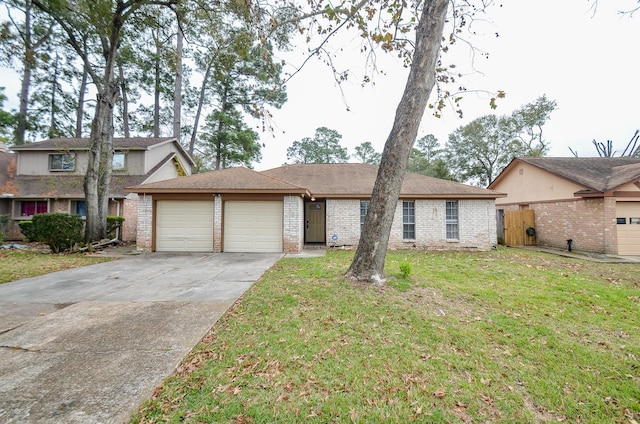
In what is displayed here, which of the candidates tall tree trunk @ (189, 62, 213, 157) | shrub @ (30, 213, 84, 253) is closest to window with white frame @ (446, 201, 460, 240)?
shrub @ (30, 213, 84, 253)

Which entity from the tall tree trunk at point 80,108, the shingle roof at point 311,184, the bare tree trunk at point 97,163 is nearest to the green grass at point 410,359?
the shingle roof at point 311,184

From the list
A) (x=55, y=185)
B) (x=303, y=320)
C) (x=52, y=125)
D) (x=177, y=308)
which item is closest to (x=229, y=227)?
(x=177, y=308)

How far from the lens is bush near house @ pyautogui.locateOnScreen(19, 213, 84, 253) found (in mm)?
10227

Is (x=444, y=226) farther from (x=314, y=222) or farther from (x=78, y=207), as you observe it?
(x=78, y=207)

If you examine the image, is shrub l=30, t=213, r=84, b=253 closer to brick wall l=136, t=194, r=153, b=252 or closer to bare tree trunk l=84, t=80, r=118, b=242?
bare tree trunk l=84, t=80, r=118, b=242

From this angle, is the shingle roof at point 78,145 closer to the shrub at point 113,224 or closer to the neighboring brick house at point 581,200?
the shrub at point 113,224

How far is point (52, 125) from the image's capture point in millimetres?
20641

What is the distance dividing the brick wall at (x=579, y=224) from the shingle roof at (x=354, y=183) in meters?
3.49

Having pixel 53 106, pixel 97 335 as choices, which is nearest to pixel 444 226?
pixel 97 335

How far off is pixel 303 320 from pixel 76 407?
2.45m

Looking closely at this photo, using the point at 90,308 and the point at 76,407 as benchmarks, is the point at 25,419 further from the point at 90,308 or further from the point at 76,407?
the point at 90,308

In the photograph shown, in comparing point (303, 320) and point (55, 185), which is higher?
point (55, 185)

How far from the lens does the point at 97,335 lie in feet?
11.1

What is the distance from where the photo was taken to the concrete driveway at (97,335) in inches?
87.6
